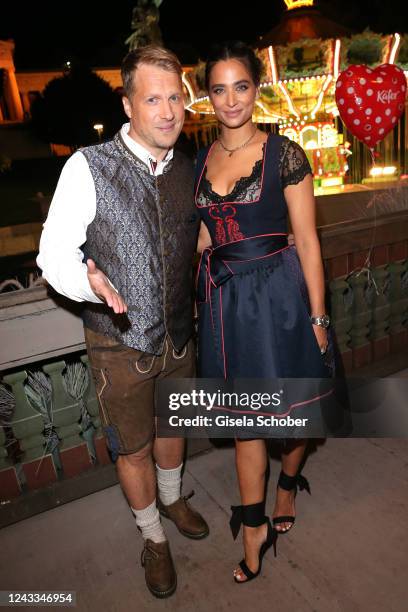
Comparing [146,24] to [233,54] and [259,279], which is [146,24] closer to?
[233,54]

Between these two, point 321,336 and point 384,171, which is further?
point 384,171

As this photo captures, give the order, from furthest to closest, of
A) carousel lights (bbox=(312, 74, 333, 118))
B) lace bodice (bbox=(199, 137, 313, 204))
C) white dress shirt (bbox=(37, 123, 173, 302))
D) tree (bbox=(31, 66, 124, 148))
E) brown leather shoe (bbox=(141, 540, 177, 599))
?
tree (bbox=(31, 66, 124, 148))
carousel lights (bbox=(312, 74, 333, 118))
brown leather shoe (bbox=(141, 540, 177, 599))
lace bodice (bbox=(199, 137, 313, 204))
white dress shirt (bbox=(37, 123, 173, 302))

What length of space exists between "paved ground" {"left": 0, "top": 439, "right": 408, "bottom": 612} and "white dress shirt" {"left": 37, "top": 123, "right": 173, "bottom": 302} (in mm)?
1401

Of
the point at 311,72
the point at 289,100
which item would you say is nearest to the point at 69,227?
the point at 311,72

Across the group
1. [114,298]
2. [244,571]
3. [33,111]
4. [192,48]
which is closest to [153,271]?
[114,298]

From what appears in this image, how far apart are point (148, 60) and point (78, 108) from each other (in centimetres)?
3589

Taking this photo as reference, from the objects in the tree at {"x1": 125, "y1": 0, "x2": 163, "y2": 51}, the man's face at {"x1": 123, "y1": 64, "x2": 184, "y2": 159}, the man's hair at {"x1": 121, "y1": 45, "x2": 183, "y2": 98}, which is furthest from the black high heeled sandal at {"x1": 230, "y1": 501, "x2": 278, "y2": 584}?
the tree at {"x1": 125, "y1": 0, "x2": 163, "y2": 51}

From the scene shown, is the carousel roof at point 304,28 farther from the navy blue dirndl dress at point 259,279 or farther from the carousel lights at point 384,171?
the navy blue dirndl dress at point 259,279

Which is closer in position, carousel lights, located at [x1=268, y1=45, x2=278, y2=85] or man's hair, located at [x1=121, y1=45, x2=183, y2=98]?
man's hair, located at [x1=121, y1=45, x2=183, y2=98]

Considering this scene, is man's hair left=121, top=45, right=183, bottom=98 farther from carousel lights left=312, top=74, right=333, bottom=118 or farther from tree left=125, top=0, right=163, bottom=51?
carousel lights left=312, top=74, right=333, bottom=118

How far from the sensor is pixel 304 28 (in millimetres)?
9633

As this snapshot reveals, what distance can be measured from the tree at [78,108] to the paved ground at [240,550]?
34732mm

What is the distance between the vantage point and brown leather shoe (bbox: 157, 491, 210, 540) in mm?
2381

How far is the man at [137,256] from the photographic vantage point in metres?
1.78
